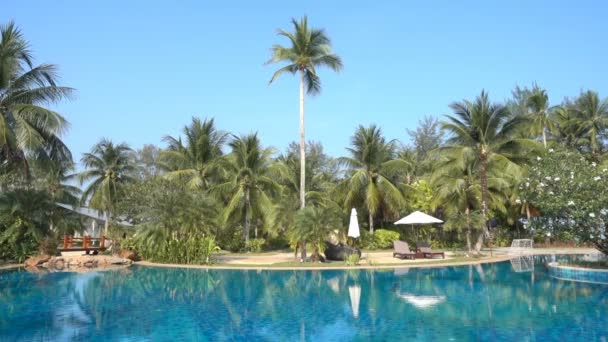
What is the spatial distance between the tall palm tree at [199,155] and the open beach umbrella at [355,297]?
1611 cm

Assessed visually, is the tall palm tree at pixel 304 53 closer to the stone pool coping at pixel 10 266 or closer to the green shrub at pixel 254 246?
the green shrub at pixel 254 246

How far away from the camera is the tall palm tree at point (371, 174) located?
2802 centimetres

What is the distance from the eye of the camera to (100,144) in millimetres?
33312

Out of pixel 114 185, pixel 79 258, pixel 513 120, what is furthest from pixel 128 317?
pixel 114 185

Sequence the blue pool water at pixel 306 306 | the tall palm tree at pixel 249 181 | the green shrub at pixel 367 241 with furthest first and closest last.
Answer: the green shrub at pixel 367 241
the tall palm tree at pixel 249 181
the blue pool water at pixel 306 306

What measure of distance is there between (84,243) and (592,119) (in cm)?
3284

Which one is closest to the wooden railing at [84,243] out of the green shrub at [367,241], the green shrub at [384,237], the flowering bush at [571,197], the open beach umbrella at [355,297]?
the green shrub at [367,241]

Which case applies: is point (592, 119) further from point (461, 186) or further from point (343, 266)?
point (343, 266)

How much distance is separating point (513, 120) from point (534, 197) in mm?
6198

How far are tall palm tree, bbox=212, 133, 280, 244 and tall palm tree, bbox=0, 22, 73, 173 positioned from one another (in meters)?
9.75

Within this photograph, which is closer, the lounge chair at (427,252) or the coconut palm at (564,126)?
the lounge chair at (427,252)

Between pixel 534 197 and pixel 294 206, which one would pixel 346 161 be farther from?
pixel 534 197

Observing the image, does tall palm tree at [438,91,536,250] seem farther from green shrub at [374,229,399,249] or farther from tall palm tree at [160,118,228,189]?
tall palm tree at [160,118,228,189]

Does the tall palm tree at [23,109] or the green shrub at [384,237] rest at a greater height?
the tall palm tree at [23,109]
